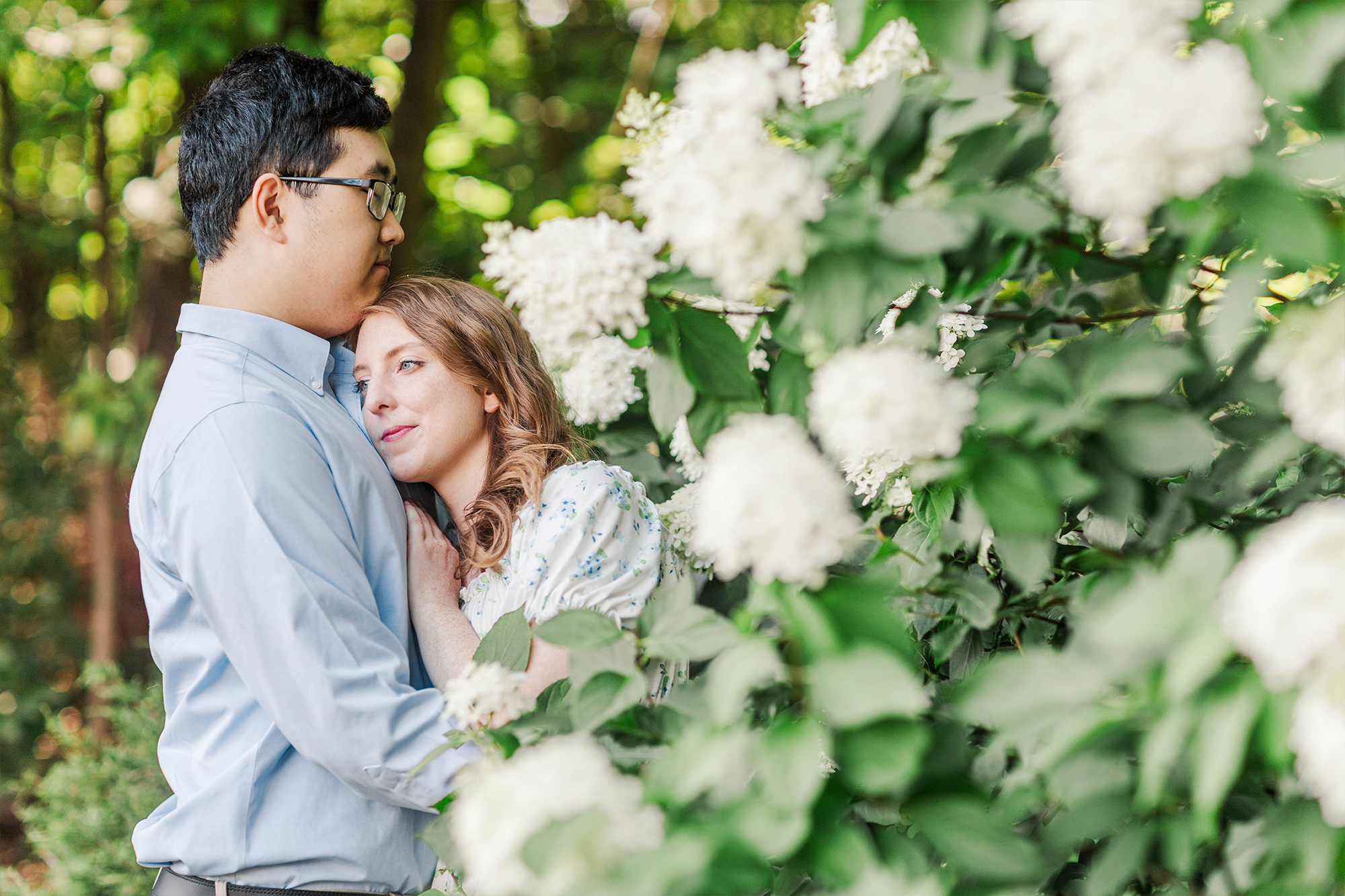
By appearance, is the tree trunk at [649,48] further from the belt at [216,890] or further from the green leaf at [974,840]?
the green leaf at [974,840]

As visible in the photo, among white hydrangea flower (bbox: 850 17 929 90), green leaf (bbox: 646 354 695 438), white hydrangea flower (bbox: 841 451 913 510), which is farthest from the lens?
white hydrangea flower (bbox: 841 451 913 510)

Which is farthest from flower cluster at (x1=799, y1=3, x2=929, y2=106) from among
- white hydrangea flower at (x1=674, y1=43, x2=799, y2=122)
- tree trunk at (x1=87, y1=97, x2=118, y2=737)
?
tree trunk at (x1=87, y1=97, x2=118, y2=737)

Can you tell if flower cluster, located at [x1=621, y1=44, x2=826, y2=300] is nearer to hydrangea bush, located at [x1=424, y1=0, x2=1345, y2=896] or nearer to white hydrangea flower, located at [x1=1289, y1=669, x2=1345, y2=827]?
hydrangea bush, located at [x1=424, y1=0, x2=1345, y2=896]

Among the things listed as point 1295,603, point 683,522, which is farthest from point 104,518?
point 1295,603

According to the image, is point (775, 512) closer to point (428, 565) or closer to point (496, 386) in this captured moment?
point (428, 565)

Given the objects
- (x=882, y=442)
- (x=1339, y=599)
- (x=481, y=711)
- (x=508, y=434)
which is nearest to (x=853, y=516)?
(x=882, y=442)

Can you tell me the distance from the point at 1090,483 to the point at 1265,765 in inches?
14.1

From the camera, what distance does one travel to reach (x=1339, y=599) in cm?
65

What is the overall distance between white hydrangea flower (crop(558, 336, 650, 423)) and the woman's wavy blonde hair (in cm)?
14

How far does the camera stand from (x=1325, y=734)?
667 millimetres

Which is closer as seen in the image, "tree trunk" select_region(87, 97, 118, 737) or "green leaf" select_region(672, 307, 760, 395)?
"green leaf" select_region(672, 307, 760, 395)

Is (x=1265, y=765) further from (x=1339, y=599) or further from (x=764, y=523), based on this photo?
(x=764, y=523)

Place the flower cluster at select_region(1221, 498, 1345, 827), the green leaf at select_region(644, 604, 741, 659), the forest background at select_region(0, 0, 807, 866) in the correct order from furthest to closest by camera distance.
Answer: the forest background at select_region(0, 0, 807, 866)
the green leaf at select_region(644, 604, 741, 659)
the flower cluster at select_region(1221, 498, 1345, 827)

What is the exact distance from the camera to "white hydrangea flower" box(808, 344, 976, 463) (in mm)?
875
